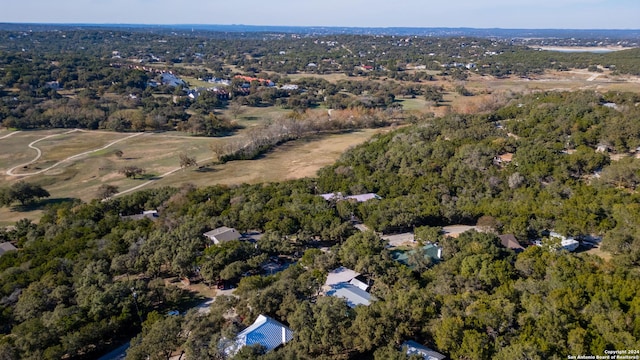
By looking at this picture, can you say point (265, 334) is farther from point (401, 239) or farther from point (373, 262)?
point (401, 239)

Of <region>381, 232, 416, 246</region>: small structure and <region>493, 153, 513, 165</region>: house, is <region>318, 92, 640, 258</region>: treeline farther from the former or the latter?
<region>381, 232, 416, 246</region>: small structure

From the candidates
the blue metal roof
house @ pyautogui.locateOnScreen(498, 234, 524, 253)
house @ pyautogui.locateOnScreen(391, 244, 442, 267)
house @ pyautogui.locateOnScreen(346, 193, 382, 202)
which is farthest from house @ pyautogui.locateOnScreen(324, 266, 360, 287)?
house @ pyautogui.locateOnScreen(346, 193, 382, 202)

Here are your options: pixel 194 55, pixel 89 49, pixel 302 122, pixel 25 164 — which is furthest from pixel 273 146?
pixel 89 49

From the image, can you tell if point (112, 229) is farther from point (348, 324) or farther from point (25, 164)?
point (25, 164)

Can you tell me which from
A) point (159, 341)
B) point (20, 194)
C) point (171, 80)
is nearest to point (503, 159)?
point (159, 341)

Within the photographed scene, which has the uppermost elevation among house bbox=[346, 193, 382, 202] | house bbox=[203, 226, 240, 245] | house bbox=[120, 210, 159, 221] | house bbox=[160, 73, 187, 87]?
house bbox=[160, 73, 187, 87]

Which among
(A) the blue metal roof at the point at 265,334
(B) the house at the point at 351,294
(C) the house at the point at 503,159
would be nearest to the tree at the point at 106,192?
(A) the blue metal roof at the point at 265,334
